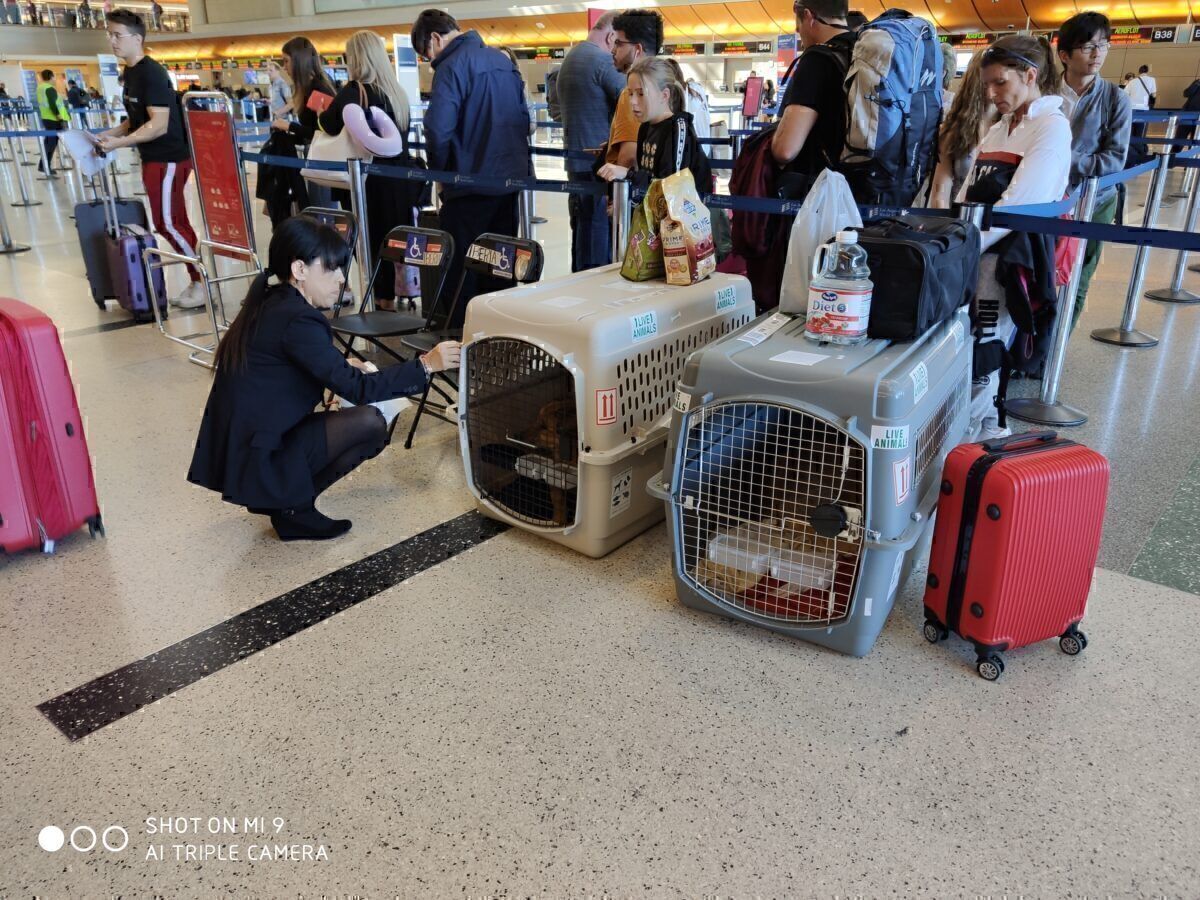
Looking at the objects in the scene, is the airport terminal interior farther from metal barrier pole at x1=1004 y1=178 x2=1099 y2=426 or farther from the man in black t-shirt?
the man in black t-shirt

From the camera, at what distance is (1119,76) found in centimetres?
1888

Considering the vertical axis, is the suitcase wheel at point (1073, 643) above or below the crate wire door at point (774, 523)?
below

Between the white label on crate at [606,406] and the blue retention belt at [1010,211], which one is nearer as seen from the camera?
the white label on crate at [606,406]

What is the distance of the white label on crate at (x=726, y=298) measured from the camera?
2787 millimetres

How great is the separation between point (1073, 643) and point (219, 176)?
467cm

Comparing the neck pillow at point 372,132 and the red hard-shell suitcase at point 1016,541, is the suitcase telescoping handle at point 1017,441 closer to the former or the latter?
the red hard-shell suitcase at point 1016,541

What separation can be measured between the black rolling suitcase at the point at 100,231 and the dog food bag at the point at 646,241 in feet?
12.5

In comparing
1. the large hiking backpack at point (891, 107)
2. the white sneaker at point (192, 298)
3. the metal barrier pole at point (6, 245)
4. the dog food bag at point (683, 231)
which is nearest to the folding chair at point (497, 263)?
the dog food bag at point (683, 231)

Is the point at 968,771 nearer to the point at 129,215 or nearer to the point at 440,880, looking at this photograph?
the point at 440,880

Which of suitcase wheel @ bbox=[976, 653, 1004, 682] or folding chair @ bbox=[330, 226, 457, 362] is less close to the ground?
folding chair @ bbox=[330, 226, 457, 362]

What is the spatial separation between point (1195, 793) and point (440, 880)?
148cm

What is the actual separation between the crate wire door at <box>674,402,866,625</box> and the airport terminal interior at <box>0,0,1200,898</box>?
0.23ft

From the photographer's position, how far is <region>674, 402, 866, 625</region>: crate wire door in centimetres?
203

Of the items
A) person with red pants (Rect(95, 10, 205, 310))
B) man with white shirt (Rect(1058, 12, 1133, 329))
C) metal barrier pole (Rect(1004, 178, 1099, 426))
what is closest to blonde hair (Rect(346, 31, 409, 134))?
person with red pants (Rect(95, 10, 205, 310))
